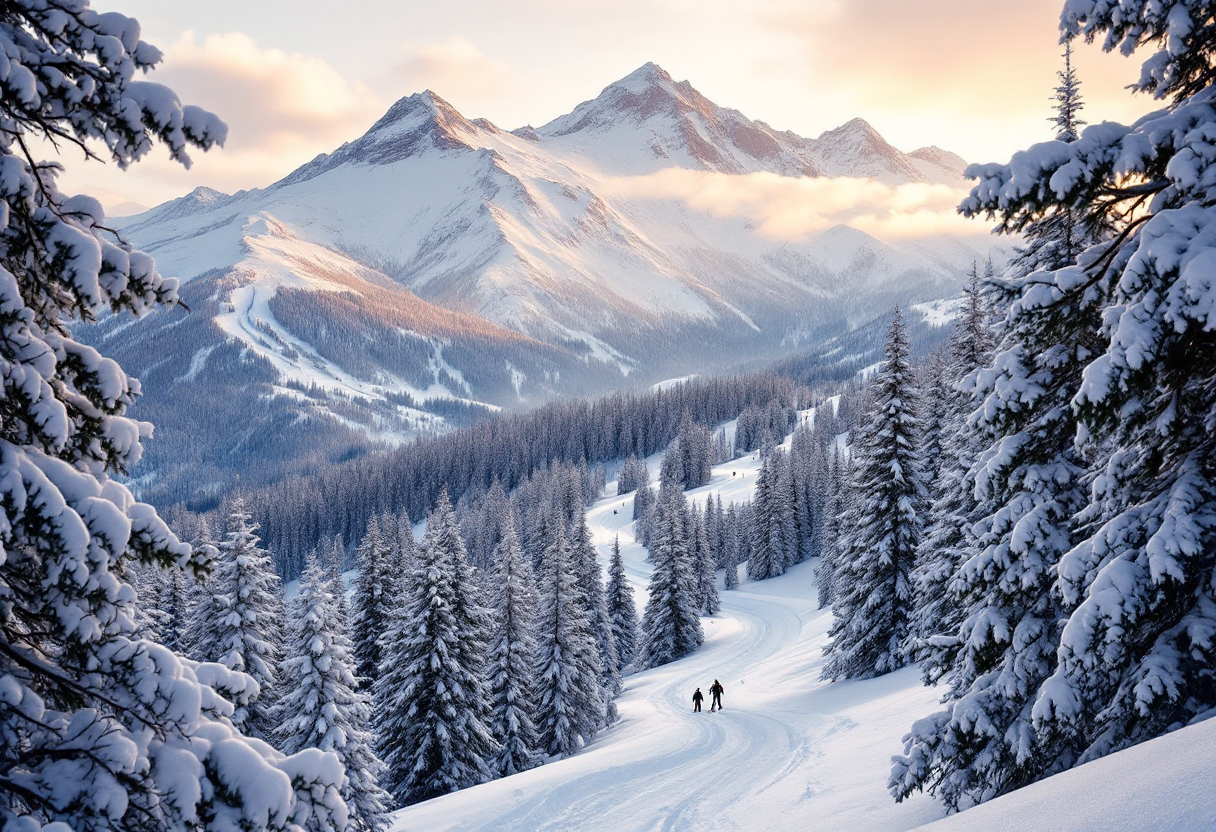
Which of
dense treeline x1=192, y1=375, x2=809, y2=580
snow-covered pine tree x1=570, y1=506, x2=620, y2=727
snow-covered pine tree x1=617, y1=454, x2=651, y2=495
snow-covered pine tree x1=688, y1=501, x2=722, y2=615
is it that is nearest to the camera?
snow-covered pine tree x1=570, y1=506, x2=620, y2=727

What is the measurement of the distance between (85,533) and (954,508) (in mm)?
20954

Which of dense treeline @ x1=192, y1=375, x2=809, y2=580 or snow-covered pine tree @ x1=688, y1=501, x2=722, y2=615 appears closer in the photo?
snow-covered pine tree @ x1=688, y1=501, x2=722, y2=615

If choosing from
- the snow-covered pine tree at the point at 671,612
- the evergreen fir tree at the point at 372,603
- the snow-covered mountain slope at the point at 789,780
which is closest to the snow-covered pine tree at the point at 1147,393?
the snow-covered mountain slope at the point at 789,780

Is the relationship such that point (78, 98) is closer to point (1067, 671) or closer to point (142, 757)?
point (142, 757)

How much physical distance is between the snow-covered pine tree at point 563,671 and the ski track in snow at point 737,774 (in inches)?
56.0

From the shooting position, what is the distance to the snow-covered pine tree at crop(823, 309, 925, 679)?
26078 millimetres

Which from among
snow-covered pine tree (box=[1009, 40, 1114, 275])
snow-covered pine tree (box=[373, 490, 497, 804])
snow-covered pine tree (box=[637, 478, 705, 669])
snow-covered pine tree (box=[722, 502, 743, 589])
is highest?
snow-covered pine tree (box=[1009, 40, 1114, 275])

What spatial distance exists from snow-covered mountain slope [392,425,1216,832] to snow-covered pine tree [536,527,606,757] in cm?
174

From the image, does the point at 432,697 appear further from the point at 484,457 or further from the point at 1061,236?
the point at 484,457

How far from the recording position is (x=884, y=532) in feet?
88.5

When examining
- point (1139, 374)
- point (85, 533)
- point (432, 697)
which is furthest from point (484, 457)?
point (1139, 374)

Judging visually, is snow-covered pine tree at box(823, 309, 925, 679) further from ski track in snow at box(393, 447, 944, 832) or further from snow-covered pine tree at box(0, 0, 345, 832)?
snow-covered pine tree at box(0, 0, 345, 832)

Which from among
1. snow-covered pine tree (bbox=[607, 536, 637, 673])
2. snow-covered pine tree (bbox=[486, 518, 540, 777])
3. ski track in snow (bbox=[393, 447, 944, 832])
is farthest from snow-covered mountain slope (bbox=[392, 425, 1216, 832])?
snow-covered pine tree (bbox=[607, 536, 637, 673])

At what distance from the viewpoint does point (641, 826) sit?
1448 centimetres
